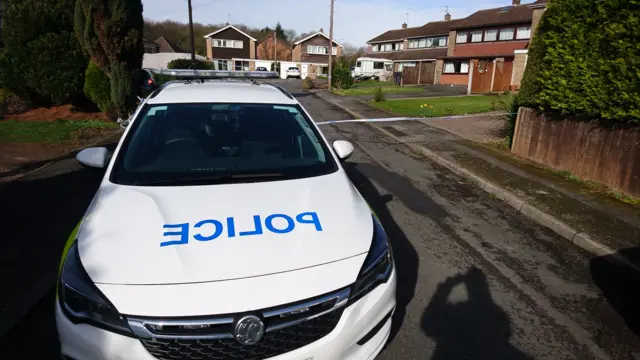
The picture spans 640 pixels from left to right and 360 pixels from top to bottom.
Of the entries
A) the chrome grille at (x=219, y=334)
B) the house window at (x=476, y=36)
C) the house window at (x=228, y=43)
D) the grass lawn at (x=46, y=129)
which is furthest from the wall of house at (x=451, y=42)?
the chrome grille at (x=219, y=334)

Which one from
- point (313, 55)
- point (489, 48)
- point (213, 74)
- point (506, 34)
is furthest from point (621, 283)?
point (313, 55)

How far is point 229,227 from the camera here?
2299 millimetres

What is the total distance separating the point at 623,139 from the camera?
6289 mm

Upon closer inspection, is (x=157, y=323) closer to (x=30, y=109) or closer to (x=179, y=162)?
(x=179, y=162)

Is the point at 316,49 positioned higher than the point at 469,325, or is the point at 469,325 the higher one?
the point at 316,49

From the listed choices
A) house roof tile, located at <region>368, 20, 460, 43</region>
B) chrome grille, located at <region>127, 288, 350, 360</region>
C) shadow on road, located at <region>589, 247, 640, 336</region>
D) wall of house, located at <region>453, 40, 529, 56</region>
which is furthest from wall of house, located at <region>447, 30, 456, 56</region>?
chrome grille, located at <region>127, 288, 350, 360</region>

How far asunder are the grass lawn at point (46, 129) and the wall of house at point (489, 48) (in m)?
33.6

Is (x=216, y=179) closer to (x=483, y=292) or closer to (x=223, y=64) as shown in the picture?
(x=483, y=292)

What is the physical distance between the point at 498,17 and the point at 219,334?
42.7 metres

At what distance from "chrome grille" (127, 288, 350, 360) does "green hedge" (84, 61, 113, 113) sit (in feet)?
41.4

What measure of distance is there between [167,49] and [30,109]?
63081 millimetres

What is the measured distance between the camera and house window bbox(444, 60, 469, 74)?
3907 cm

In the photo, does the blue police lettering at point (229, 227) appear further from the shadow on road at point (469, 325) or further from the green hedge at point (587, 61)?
the green hedge at point (587, 61)

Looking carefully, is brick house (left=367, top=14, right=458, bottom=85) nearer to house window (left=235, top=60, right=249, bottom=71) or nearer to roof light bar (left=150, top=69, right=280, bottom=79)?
house window (left=235, top=60, right=249, bottom=71)
